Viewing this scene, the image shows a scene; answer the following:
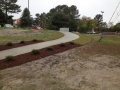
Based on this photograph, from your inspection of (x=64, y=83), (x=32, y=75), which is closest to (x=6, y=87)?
(x=32, y=75)

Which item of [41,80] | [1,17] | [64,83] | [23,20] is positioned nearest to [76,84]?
[64,83]

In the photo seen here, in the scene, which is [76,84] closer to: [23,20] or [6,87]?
[6,87]

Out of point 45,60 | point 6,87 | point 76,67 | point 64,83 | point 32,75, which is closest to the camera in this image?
point 6,87

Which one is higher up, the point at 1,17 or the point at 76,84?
the point at 1,17

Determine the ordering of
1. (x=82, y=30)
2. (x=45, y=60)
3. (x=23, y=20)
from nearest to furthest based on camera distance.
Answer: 1. (x=45, y=60)
2. (x=82, y=30)
3. (x=23, y=20)

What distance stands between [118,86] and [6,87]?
4480 mm

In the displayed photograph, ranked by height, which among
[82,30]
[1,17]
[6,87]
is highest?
[1,17]

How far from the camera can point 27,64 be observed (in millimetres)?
8195

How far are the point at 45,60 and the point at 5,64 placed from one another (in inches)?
96.2

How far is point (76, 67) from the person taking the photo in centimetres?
782

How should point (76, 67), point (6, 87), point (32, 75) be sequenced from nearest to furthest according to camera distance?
point (6, 87) < point (32, 75) < point (76, 67)

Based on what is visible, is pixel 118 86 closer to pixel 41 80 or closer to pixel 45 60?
pixel 41 80

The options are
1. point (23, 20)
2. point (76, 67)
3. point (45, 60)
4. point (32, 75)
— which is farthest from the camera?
point (23, 20)

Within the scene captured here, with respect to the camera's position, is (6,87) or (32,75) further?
(32,75)
